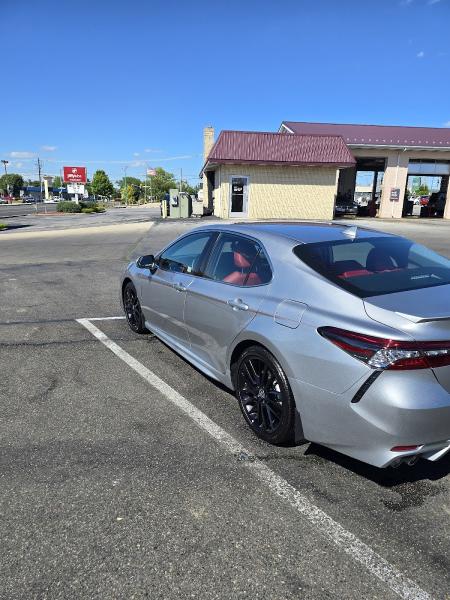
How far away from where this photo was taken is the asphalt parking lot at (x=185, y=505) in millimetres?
2098

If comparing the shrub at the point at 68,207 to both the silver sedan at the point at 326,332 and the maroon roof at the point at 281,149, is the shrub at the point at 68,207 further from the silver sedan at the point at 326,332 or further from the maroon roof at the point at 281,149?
the silver sedan at the point at 326,332

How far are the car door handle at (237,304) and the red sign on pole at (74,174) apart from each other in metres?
77.4

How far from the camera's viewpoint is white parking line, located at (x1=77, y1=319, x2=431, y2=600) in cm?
208

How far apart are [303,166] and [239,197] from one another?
398 centimetres

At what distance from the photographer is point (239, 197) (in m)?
25.6

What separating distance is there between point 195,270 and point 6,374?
218 centimetres

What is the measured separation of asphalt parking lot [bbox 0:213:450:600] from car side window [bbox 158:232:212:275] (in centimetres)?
106

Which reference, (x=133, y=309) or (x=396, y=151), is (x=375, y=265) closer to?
(x=133, y=309)

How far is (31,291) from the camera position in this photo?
27.6ft

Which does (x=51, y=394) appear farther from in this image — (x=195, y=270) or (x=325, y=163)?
(x=325, y=163)

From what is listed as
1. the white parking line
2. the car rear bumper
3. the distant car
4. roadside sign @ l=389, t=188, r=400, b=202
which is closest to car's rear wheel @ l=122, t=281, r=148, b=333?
the white parking line

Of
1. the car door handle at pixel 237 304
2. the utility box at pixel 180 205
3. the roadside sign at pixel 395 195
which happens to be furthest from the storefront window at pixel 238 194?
the car door handle at pixel 237 304

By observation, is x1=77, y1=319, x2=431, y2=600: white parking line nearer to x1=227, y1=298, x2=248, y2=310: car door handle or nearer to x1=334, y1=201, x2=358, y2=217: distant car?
x1=227, y1=298, x2=248, y2=310: car door handle

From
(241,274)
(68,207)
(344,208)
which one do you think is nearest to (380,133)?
(344,208)
